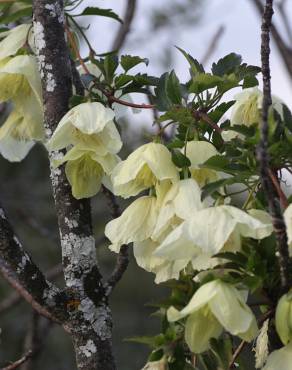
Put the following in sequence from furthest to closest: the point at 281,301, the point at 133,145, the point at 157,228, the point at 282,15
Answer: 1. the point at 133,145
2. the point at 282,15
3. the point at 157,228
4. the point at 281,301

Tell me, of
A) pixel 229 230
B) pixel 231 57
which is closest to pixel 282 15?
pixel 231 57

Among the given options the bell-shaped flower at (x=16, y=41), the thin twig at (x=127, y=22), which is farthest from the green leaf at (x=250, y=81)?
the thin twig at (x=127, y=22)

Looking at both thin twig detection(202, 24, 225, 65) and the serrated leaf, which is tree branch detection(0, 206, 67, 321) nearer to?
the serrated leaf

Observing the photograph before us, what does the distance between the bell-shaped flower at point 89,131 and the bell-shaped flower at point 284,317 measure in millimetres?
325

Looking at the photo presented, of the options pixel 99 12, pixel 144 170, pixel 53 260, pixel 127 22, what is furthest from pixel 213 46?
pixel 53 260

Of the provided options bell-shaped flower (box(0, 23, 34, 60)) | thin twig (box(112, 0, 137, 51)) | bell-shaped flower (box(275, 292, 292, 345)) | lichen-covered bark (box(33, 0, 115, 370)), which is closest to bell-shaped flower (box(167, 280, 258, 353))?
bell-shaped flower (box(275, 292, 292, 345))

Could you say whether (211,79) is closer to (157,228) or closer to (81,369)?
(157,228)

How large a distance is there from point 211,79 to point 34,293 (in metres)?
0.35

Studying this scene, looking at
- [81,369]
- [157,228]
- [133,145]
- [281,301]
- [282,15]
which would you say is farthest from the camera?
[133,145]

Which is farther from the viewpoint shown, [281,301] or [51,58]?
[51,58]

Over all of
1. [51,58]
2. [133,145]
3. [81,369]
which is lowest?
[133,145]

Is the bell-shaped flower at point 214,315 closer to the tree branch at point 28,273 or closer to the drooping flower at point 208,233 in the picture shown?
the drooping flower at point 208,233

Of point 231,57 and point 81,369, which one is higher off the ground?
point 231,57

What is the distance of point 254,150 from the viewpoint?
2.92ft
